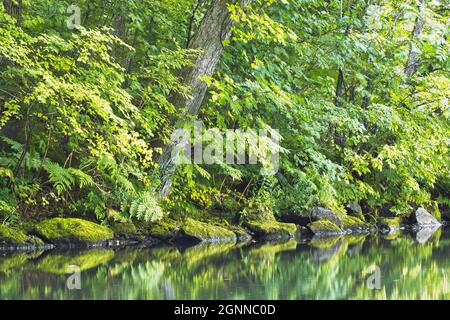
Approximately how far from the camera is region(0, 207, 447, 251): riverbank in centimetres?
907

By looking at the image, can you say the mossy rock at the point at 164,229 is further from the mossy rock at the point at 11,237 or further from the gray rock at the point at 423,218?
the gray rock at the point at 423,218

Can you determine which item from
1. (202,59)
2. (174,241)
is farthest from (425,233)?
(202,59)

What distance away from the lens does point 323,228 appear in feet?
41.1

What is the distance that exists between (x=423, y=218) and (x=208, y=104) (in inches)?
262

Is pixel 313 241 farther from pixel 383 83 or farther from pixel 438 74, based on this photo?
pixel 438 74

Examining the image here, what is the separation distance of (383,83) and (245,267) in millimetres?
7513

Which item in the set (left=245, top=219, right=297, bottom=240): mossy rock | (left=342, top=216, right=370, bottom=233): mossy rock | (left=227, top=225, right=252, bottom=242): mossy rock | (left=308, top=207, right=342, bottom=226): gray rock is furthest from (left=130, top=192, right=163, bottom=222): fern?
(left=342, top=216, right=370, bottom=233): mossy rock

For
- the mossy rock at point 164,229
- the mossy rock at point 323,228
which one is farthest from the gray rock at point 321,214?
the mossy rock at point 164,229

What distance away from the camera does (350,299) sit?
5.48 m

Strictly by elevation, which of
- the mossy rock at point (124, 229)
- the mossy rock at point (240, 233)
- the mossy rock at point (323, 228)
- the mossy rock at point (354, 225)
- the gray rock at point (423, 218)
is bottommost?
the mossy rock at point (124, 229)

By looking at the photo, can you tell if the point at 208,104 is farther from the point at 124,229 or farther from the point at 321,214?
the point at 321,214

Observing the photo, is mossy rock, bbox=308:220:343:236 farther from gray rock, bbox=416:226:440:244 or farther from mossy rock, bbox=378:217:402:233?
mossy rock, bbox=378:217:402:233

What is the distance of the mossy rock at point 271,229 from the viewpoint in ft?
37.7
